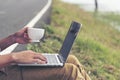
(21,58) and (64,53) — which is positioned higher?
(21,58)

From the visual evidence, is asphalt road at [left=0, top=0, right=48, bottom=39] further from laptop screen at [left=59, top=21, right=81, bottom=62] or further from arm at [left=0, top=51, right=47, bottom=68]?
arm at [left=0, top=51, right=47, bottom=68]

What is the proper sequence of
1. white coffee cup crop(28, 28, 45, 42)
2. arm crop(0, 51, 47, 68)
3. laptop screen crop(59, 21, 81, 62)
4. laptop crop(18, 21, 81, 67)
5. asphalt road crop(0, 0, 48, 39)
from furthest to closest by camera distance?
1. asphalt road crop(0, 0, 48, 39)
2. laptop screen crop(59, 21, 81, 62)
3. white coffee cup crop(28, 28, 45, 42)
4. laptop crop(18, 21, 81, 67)
5. arm crop(0, 51, 47, 68)

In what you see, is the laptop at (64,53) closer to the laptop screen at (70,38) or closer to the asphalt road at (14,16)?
the laptop screen at (70,38)

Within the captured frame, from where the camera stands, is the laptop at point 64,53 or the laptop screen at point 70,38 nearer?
A: the laptop at point 64,53

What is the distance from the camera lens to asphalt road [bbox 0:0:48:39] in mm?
9476

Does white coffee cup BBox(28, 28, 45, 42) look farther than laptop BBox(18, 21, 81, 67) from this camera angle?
Yes

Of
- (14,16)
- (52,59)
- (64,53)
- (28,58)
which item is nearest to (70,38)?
(64,53)

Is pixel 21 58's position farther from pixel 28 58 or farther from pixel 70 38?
pixel 70 38

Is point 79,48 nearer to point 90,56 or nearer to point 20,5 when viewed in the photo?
point 90,56

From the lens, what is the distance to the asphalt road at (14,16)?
9.48 metres

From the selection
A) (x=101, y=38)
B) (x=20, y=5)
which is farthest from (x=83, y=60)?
(x=20, y=5)

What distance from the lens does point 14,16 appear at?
466 inches

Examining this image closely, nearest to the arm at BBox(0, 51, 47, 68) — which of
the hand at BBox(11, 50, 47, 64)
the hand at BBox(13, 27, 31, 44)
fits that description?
the hand at BBox(11, 50, 47, 64)

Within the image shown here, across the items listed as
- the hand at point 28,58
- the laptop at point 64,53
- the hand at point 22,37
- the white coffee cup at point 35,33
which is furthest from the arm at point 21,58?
the hand at point 22,37
